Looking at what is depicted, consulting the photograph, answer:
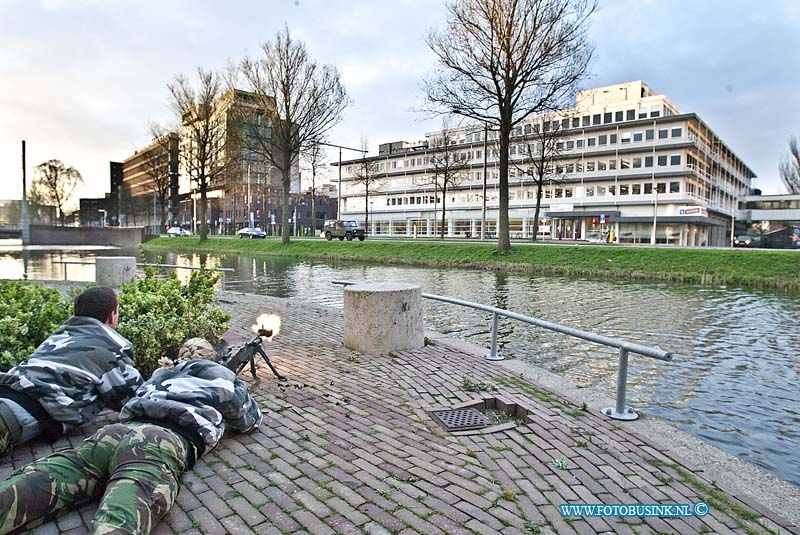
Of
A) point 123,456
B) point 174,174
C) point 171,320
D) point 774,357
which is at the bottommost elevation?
point 774,357

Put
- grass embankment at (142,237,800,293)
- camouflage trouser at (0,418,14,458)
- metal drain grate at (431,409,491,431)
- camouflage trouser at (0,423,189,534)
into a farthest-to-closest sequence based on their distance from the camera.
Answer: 1. grass embankment at (142,237,800,293)
2. metal drain grate at (431,409,491,431)
3. camouflage trouser at (0,418,14,458)
4. camouflage trouser at (0,423,189,534)

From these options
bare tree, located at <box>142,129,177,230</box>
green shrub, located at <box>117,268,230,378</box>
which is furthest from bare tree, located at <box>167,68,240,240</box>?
green shrub, located at <box>117,268,230,378</box>

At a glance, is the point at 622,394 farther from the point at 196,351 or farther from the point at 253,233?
the point at 253,233

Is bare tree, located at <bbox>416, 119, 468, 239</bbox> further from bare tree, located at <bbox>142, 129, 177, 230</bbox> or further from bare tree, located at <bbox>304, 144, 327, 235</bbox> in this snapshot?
bare tree, located at <bbox>142, 129, 177, 230</bbox>

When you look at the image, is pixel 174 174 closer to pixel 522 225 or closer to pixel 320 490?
pixel 522 225

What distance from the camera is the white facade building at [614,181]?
190ft

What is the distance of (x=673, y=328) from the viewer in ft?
34.8

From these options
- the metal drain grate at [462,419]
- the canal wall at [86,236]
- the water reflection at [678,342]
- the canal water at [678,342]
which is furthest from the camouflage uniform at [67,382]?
the canal wall at [86,236]

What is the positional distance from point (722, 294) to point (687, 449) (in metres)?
15.5

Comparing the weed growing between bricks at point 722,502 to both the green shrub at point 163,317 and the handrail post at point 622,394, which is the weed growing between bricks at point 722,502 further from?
the green shrub at point 163,317

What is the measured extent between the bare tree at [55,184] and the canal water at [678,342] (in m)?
73.8

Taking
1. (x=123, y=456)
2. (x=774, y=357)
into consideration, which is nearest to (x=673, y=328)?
(x=774, y=357)

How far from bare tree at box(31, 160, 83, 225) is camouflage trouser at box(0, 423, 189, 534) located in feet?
306

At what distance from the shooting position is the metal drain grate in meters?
4.28
